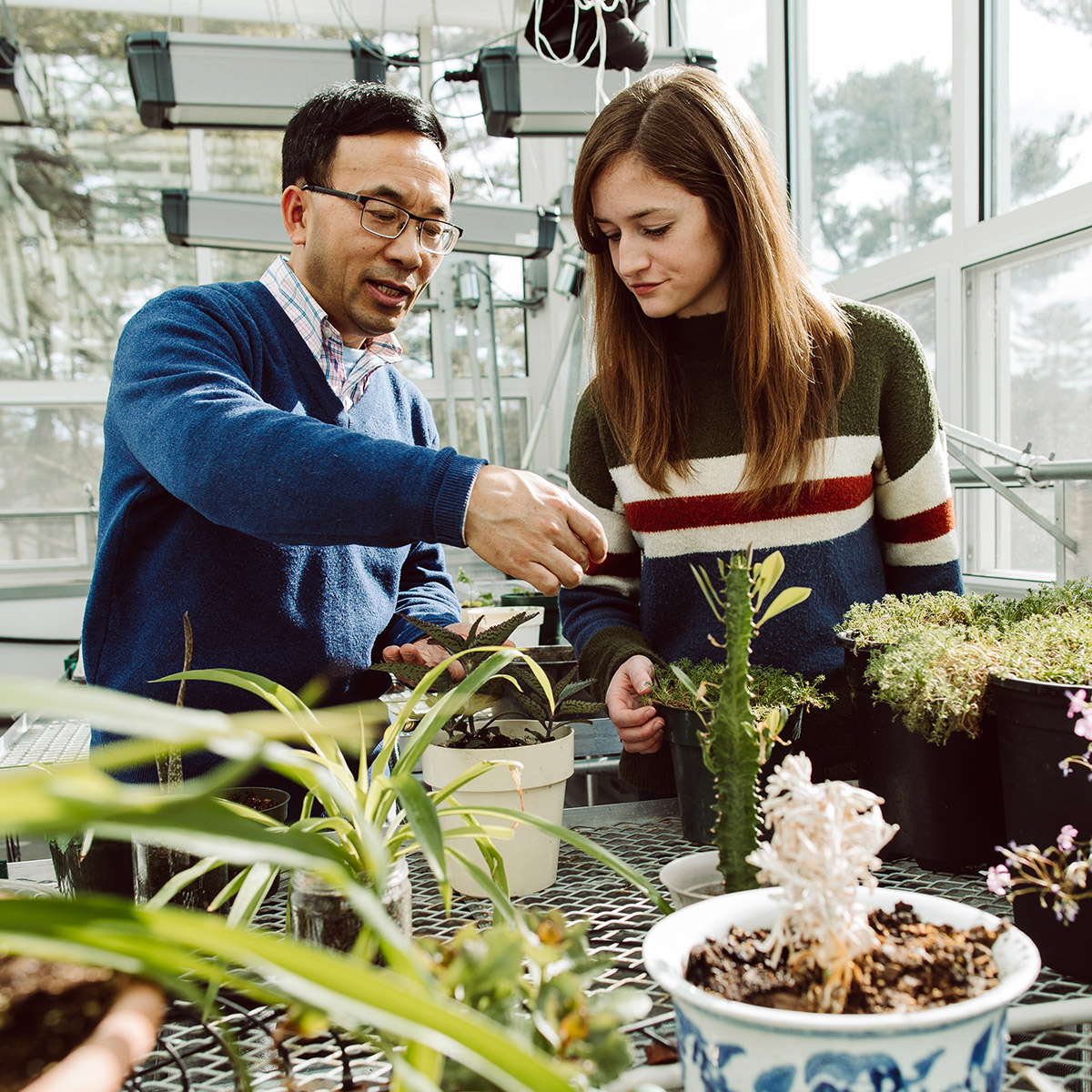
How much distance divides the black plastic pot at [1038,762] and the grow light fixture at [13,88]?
285 cm

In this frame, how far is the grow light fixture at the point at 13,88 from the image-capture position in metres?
2.40

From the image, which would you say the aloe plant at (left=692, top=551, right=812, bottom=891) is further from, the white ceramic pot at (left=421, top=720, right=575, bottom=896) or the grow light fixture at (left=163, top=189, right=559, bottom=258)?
the grow light fixture at (left=163, top=189, right=559, bottom=258)

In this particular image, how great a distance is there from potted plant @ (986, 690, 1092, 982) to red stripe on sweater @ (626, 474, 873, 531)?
1.83 feet

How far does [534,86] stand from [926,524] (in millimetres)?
1780

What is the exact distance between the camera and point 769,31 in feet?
10.4

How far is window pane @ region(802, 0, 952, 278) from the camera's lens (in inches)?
96.8

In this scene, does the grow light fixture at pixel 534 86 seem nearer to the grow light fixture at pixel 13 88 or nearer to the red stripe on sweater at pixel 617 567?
the grow light fixture at pixel 13 88

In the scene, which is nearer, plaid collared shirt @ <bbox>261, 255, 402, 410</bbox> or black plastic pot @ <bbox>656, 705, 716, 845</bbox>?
black plastic pot @ <bbox>656, 705, 716, 845</bbox>

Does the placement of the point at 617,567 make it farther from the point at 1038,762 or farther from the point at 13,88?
the point at 13,88

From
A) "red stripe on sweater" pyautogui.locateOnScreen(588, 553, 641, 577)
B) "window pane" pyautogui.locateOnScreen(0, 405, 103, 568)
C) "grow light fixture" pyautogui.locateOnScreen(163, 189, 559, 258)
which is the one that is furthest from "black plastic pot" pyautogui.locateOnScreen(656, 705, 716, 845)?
"window pane" pyautogui.locateOnScreen(0, 405, 103, 568)

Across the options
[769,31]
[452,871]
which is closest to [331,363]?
[452,871]

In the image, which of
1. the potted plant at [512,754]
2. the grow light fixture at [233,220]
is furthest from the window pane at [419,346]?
the potted plant at [512,754]

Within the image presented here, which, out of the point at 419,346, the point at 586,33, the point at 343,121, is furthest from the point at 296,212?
the point at 419,346

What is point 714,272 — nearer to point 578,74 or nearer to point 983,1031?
point 983,1031
